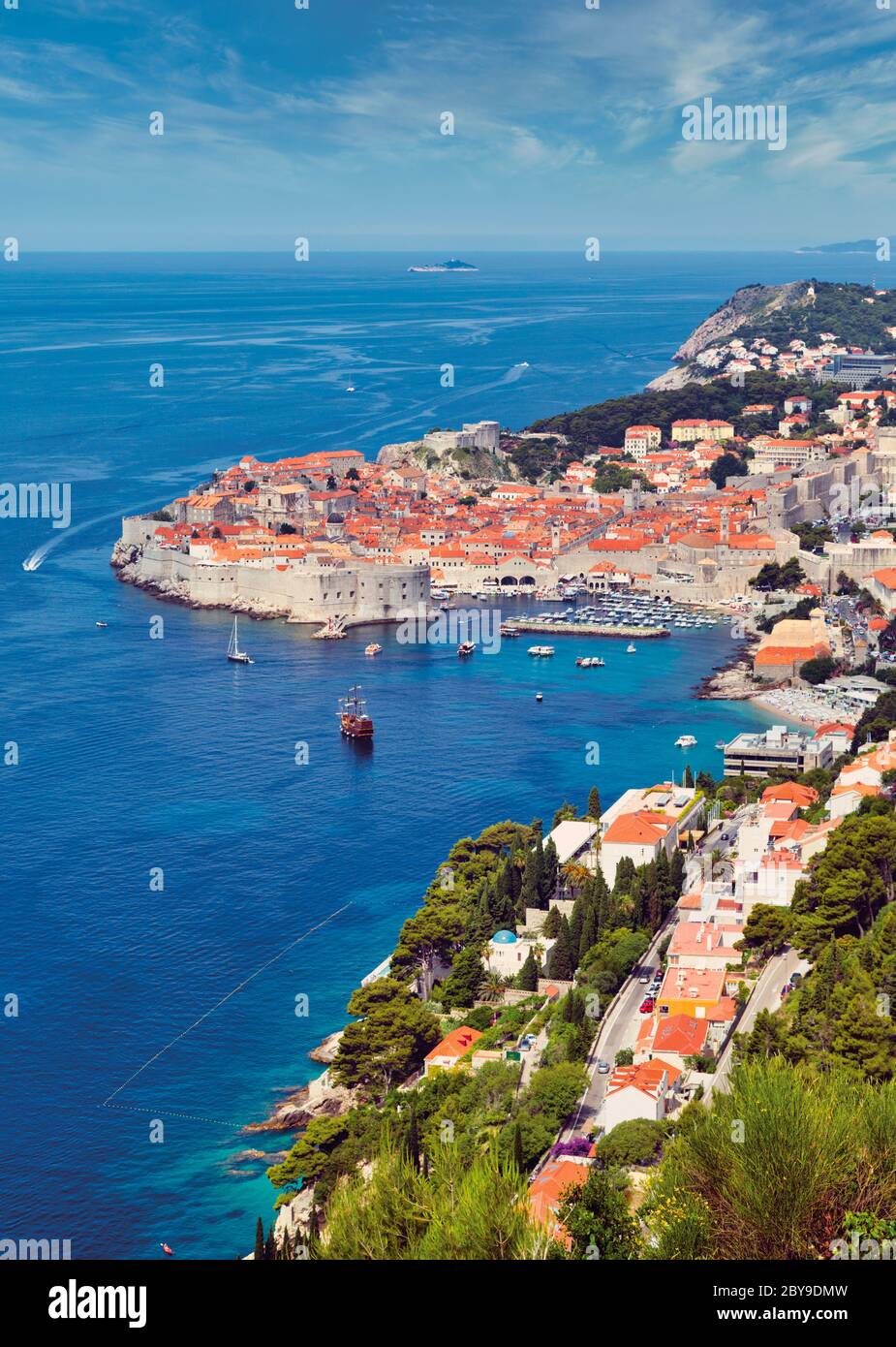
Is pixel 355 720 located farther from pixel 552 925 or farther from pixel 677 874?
pixel 552 925

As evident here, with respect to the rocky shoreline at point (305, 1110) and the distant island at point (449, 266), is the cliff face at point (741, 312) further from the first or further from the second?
the distant island at point (449, 266)

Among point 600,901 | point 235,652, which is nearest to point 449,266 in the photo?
point 235,652

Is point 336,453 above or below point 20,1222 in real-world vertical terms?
above

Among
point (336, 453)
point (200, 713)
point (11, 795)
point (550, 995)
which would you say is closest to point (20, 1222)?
point (550, 995)

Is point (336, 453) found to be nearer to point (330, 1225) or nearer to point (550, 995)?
point (550, 995)
